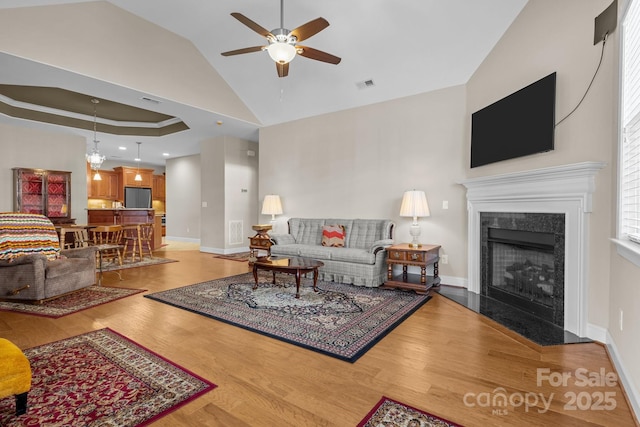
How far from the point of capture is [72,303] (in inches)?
145

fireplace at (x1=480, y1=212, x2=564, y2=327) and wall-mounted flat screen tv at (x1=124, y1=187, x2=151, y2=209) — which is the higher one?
wall-mounted flat screen tv at (x1=124, y1=187, x2=151, y2=209)

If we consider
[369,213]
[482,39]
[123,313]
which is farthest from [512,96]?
[123,313]

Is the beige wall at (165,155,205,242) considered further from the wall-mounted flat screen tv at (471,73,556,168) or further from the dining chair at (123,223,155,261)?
the wall-mounted flat screen tv at (471,73,556,168)

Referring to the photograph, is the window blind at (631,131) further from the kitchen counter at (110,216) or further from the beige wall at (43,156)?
the beige wall at (43,156)

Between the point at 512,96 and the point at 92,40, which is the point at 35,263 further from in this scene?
the point at 512,96

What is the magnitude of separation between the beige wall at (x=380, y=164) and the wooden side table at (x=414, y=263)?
14.5 inches

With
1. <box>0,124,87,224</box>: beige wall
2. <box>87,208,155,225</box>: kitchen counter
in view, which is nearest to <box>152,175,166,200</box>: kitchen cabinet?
<box>0,124,87,224</box>: beige wall

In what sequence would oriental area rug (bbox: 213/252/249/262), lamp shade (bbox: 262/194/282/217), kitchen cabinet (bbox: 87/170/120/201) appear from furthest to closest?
kitchen cabinet (bbox: 87/170/120/201) → oriental area rug (bbox: 213/252/249/262) → lamp shade (bbox: 262/194/282/217)

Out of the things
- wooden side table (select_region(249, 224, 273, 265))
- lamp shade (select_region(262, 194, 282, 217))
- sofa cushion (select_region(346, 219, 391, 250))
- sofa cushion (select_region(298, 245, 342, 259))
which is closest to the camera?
sofa cushion (select_region(298, 245, 342, 259))

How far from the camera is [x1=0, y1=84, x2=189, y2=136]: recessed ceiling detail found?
603 cm

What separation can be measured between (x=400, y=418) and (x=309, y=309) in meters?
1.87

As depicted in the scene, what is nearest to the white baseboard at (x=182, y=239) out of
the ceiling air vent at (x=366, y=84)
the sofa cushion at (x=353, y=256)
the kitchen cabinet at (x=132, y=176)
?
the kitchen cabinet at (x=132, y=176)

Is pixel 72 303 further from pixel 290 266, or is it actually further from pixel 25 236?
pixel 290 266

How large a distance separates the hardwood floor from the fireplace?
0.60 m
